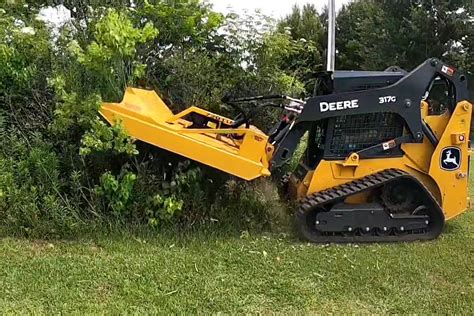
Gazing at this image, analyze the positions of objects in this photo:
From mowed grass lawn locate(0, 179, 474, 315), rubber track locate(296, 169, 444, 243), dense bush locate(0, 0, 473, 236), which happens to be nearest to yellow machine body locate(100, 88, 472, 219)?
rubber track locate(296, 169, 444, 243)

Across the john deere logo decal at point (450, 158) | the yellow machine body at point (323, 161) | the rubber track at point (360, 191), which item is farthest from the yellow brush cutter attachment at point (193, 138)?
the john deere logo decal at point (450, 158)

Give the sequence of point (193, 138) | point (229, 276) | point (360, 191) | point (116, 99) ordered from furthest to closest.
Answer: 1. point (116, 99)
2. point (360, 191)
3. point (193, 138)
4. point (229, 276)

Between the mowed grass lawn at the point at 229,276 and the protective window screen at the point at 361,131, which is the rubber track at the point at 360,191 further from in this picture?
the protective window screen at the point at 361,131

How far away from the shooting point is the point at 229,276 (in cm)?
370

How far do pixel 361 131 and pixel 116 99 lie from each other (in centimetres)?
200

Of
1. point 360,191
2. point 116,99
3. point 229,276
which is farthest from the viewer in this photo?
point 116,99

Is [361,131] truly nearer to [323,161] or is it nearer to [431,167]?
[323,161]

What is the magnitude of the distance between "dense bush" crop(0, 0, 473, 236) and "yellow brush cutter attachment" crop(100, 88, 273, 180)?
0.40 feet

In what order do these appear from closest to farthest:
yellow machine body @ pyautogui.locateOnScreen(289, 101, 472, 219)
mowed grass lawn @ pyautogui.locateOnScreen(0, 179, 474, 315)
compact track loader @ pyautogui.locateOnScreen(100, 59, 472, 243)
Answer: mowed grass lawn @ pyautogui.locateOnScreen(0, 179, 474, 315) → compact track loader @ pyautogui.locateOnScreen(100, 59, 472, 243) → yellow machine body @ pyautogui.locateOnScreen(289, 101, 472, 219)

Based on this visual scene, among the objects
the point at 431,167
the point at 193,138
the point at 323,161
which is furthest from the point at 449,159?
the point at 193,138

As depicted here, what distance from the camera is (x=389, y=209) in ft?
14.8

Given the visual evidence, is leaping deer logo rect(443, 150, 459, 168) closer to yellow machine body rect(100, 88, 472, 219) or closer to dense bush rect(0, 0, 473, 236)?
yellow machine body rect(100, 88, 472, 219)

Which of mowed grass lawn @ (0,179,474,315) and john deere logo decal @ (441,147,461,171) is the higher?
john deere logo decal @ (441,147,461,171)

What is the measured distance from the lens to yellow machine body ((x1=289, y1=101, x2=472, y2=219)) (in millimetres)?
4605
